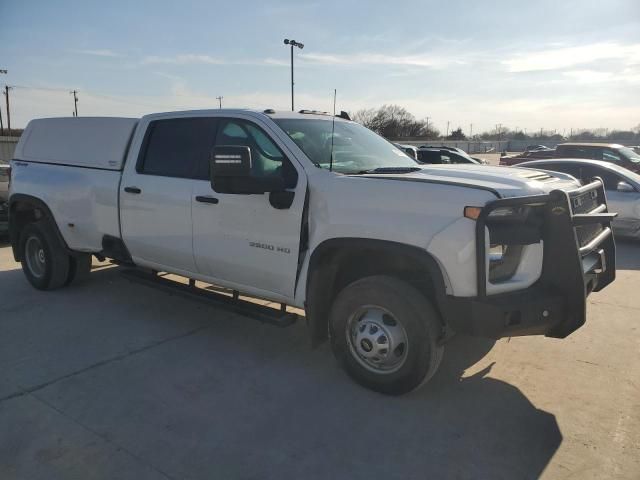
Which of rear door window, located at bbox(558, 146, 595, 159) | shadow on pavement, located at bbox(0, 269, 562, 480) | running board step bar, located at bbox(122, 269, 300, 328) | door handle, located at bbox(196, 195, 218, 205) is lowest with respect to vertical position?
shadow on pavement, located at bbox(0, 269, 562, 480)

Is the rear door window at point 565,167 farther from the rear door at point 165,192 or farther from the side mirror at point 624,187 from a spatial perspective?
the rear door at point 165,192

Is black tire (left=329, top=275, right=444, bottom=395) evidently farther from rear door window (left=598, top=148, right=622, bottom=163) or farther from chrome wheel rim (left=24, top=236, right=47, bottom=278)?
rear door window (left=598, top=148, right=622, bottom=163)

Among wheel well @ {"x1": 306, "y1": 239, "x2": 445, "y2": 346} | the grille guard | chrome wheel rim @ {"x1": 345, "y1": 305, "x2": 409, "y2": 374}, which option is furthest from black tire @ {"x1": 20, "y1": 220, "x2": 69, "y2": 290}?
the grille guard

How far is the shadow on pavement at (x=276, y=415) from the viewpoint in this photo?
2.96 m

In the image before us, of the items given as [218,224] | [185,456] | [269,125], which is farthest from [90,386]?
[269,125]

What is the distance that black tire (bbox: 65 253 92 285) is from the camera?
6288 millimetres

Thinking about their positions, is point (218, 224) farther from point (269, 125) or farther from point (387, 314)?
point (387, 314)

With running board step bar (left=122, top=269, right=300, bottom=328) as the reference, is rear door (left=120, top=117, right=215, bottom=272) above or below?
above

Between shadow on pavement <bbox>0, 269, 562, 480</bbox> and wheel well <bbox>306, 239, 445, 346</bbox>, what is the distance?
0.55 metres

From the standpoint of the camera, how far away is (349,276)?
406 centimetres

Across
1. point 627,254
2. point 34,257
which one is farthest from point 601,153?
point 34,257

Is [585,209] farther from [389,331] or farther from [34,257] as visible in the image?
[34,257]

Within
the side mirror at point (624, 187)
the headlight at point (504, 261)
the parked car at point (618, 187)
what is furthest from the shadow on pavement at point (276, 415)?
the side mirror at point (624, 187)

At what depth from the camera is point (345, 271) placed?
4035 mm
